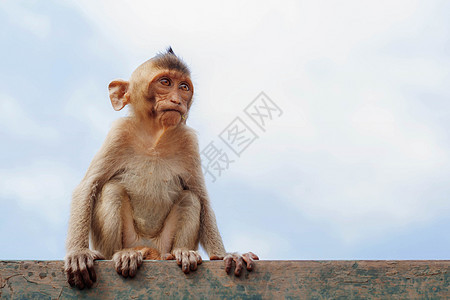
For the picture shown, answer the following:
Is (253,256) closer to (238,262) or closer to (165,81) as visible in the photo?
(238,262)

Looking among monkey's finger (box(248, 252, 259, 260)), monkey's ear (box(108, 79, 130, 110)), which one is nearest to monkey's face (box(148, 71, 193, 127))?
monkey's ear (box(108, 79, 130, 110))

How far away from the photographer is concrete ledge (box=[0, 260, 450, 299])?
14.4ft

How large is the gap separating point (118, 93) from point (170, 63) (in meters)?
0.75

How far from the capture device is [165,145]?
6.41 metres

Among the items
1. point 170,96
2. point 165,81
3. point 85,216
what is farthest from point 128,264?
point 165,81

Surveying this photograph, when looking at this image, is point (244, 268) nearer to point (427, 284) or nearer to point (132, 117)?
point (427, 284)

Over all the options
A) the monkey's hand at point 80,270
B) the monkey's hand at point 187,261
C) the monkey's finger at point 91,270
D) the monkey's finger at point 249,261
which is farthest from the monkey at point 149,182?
the monkey's finger at point 249,261

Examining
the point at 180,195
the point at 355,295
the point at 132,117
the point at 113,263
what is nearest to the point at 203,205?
the point at 180,195

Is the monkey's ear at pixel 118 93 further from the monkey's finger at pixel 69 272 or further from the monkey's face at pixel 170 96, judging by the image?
the monkey's finger at pixel 69 272

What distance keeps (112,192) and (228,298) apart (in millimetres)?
1993

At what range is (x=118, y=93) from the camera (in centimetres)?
667

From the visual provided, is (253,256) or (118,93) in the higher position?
(118,93)

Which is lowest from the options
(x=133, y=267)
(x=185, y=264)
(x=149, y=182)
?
(x=133, y=267)

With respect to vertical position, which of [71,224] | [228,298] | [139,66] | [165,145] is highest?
[139,66]
